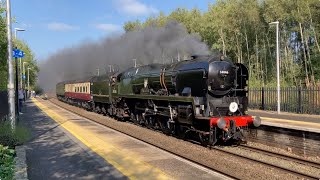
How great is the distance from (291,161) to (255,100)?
1647 centimetres

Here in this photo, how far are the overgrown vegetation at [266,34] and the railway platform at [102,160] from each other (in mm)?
21021

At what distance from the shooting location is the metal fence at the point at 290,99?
21.3m

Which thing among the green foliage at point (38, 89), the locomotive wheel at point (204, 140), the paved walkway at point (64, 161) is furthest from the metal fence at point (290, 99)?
the green foliage at point (38, 89)

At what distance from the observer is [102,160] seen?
32.0 feet

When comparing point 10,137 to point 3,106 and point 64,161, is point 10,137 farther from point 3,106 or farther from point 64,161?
point 3,106

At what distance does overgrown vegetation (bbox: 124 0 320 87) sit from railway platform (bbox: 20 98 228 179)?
21.0 metres

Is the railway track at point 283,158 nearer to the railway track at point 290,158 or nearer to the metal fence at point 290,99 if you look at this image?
the railway track at point 290,158

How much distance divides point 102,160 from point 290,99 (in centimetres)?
1656

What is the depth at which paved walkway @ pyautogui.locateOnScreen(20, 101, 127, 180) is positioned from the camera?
8334 millimetres

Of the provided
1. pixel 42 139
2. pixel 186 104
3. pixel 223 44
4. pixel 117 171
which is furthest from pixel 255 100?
pixel 117 171

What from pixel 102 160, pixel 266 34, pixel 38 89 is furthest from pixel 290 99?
pixel 38 89

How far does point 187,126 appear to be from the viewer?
43.9 ft

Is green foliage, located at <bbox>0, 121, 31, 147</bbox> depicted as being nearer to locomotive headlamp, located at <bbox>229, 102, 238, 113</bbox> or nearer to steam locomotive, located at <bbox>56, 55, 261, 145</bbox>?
steam locomotive, located at <bbox>56, 55, 261, 145</bbox>

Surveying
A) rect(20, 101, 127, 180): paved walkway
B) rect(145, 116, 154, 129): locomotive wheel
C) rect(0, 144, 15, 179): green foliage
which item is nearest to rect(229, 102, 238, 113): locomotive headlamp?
rect(20, 101, 127, 180): paved walkway
